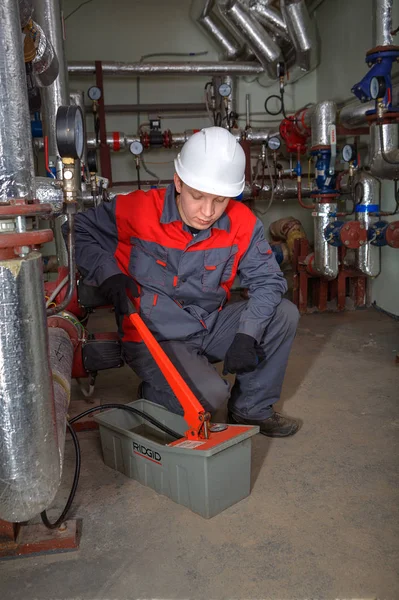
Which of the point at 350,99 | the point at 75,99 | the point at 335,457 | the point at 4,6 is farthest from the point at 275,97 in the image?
the point at 4,6

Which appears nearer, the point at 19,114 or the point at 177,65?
the point at 19,114

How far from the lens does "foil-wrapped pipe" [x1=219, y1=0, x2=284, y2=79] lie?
3.66 m

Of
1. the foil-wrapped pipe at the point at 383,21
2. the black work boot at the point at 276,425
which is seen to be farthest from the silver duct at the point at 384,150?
the black work boot at the point at 276,425

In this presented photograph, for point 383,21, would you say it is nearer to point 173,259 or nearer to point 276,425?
point 173,259

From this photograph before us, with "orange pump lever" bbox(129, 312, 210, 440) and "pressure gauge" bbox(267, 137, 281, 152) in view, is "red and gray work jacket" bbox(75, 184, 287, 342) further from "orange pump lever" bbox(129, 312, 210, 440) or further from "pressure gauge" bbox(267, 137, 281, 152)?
"pressure gauge" bbox(267, 137, 281, 152)

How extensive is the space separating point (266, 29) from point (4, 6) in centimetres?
360

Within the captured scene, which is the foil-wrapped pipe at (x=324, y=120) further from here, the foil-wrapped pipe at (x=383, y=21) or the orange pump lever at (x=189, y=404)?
the orange pump lever at (x=189, y=404)

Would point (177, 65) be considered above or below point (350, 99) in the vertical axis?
above

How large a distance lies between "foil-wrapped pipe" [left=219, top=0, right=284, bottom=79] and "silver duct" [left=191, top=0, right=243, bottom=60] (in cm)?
27

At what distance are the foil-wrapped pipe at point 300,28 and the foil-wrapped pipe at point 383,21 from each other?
3.03 feet

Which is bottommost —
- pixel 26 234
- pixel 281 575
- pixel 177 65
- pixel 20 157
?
pixel 281 575

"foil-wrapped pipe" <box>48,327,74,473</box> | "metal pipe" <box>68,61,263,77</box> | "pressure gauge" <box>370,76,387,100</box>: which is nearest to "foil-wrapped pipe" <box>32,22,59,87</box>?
"foil-wrapped pipe" <box>48,327,74,473</box>

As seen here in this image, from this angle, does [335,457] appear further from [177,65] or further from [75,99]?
[177,65]

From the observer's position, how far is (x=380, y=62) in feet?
8.53
